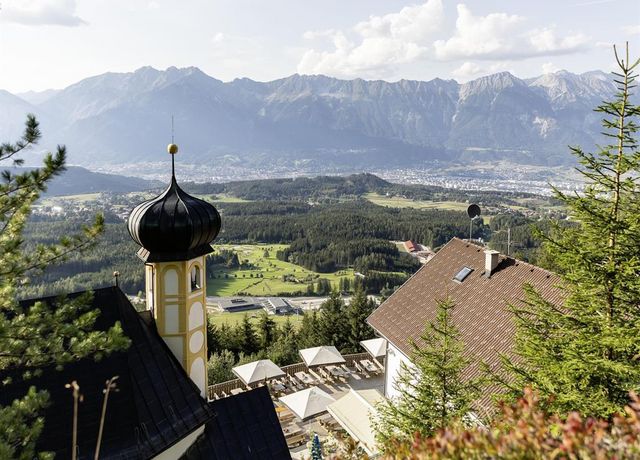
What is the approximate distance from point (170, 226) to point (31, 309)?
450cm

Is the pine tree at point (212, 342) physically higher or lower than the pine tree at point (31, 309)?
lower

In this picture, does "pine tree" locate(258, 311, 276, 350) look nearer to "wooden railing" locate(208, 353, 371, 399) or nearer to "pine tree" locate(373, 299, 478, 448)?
"wooden railing" locate(208, 353, 371, 399)

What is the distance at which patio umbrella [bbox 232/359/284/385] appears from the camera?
24.3 meters

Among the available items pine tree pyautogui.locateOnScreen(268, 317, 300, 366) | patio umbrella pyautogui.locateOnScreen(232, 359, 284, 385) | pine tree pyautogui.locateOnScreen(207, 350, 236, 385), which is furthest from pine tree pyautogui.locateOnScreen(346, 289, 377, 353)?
patio umbrella pyautogui.locateOnScreen(232, 359, 284, 385)

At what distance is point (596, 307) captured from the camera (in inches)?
336

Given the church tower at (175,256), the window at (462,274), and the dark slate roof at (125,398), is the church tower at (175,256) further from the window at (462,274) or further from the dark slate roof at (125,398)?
the window at (462,274)

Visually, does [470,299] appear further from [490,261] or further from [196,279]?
[196,279]

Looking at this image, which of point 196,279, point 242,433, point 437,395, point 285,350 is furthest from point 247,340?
point 437,395

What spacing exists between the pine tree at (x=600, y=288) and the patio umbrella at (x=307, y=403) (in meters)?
12.7

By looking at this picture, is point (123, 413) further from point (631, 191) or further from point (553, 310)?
point (631, 191)

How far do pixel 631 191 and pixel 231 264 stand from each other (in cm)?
10672

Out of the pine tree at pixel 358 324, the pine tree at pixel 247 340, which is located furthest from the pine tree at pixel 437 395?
the pine tree at pixel 247 340

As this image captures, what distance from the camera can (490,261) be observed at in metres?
19.1

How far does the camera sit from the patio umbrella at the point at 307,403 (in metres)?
20.3
